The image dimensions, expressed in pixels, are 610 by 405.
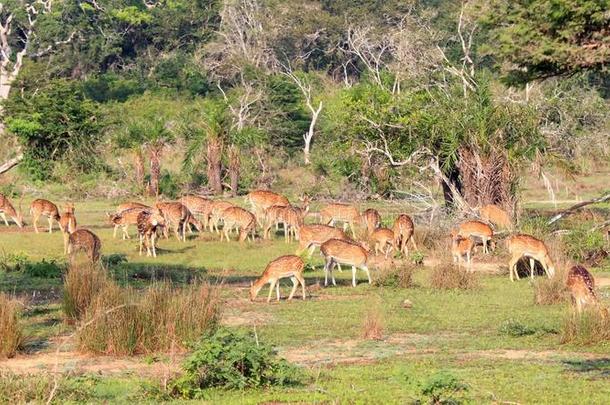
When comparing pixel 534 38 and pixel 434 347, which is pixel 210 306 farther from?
pixel 534 38

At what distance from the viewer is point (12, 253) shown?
23828 millimetres

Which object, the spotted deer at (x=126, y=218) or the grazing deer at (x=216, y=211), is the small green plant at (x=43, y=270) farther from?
the grazing deer at (x=216, y=211)

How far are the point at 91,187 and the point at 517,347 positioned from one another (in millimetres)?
25244

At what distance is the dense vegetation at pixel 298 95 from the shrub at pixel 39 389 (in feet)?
18.4

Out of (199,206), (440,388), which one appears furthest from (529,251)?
(440,388)

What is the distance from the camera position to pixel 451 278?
2020cm

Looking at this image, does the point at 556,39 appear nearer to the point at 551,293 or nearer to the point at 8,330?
the point at 551,293

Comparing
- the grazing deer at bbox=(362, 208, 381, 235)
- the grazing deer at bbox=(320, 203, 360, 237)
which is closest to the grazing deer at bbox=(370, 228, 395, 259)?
the grazing deer at bbox=(362, 208, 381, 235)

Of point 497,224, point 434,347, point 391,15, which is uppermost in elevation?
point 391,15

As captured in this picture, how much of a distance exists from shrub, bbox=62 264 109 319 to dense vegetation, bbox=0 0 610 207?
568 cm

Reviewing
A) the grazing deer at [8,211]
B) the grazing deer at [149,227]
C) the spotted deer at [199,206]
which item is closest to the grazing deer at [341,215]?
the spotted deer at [199,206]

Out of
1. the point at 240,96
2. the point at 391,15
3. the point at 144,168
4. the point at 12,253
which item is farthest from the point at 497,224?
the point at 391,15

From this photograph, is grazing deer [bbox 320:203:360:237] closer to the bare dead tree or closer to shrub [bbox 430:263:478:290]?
shrub [bbox 430:263:478:290]

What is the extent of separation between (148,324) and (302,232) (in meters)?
Answer: 9.66
